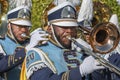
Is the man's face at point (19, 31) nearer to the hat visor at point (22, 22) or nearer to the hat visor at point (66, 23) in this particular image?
the hat visor at point (22, 22)

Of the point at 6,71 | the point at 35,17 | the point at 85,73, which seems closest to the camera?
the point at 85,73

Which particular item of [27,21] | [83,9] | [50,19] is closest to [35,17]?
[83,9]

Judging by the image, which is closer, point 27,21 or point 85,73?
point 85,73

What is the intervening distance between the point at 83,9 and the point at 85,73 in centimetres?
610

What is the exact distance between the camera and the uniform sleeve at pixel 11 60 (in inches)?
399

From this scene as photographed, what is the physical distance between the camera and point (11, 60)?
10188mm

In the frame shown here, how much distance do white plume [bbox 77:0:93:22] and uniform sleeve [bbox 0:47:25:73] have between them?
2007 mm

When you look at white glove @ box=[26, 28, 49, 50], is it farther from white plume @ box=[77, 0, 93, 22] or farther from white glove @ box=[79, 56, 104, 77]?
white plume @ box=[77, 0, 93, 22]

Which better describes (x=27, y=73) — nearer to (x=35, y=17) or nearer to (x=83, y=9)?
(x=83, y=9)

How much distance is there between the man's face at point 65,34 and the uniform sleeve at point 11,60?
7.21ft

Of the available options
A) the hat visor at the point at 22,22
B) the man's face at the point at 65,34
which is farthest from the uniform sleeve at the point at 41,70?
the hat visor at the point at 22,22

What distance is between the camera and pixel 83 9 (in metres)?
13.4

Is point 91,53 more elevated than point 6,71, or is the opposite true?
point 91,53

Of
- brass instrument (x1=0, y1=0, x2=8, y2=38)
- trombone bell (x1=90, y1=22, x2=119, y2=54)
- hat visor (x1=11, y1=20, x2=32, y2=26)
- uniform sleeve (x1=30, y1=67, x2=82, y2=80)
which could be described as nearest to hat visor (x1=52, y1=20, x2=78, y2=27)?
trombone bell (x1=90, y1=22, x2=119, y2=54)
